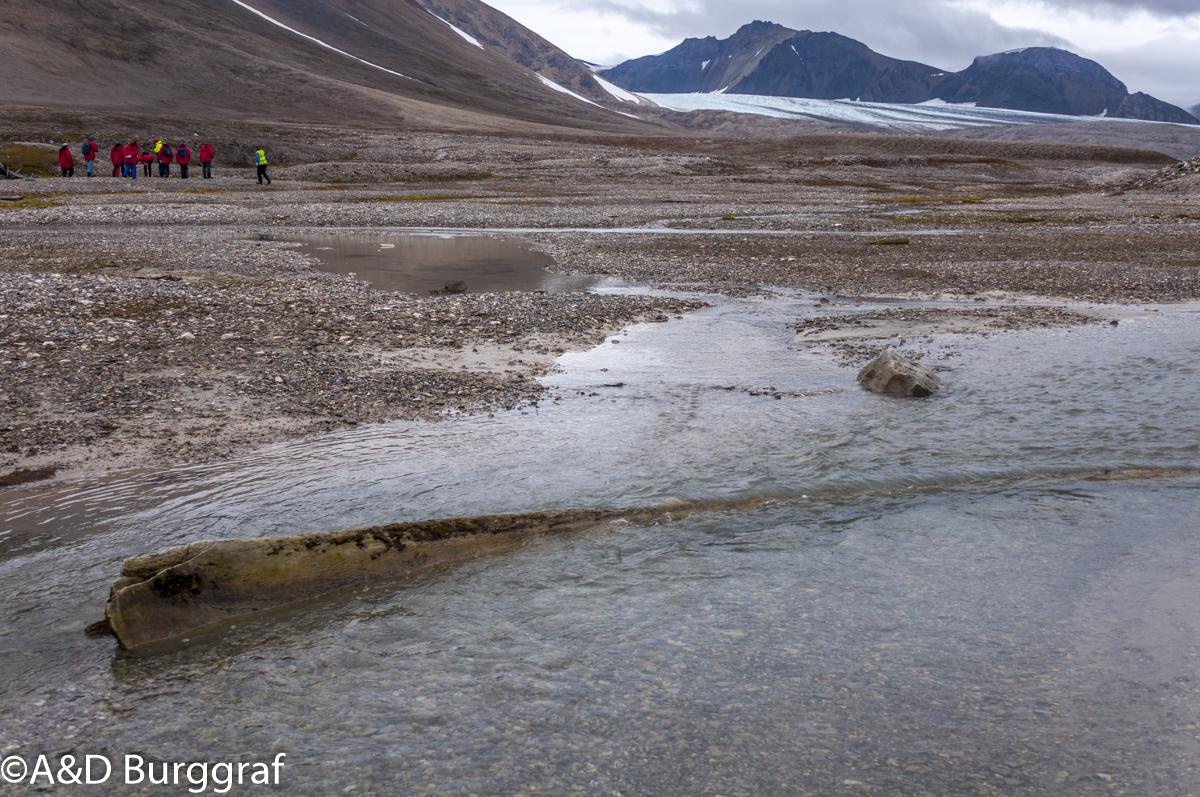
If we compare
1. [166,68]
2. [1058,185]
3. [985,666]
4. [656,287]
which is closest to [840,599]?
[985,666]

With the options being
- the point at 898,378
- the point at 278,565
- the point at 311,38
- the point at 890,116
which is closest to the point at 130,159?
the point at 898,378

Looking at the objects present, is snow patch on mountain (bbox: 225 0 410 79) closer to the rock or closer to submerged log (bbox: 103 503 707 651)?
the rock

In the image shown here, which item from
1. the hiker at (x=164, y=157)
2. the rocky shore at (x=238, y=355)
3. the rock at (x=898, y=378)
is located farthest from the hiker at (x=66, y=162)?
the rock at (x=898, y=378)

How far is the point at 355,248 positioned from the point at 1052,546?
2030 cm

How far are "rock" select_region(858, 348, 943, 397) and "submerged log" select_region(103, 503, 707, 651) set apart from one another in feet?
15.9

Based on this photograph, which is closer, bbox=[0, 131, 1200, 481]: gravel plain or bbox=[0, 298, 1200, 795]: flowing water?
bbox=[0, 298, 1200, 795]: flowing water

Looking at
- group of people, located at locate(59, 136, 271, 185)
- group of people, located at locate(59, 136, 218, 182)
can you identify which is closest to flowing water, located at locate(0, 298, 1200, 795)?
group of people, located at locate(59, 136, 271, 185)

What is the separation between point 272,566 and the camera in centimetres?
537

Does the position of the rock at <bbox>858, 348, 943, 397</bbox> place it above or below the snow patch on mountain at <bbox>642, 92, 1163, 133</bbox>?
below

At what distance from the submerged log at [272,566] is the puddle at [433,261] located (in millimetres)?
10117

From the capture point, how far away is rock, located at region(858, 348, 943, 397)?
958 centimetres

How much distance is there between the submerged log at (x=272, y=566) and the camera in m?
4.91

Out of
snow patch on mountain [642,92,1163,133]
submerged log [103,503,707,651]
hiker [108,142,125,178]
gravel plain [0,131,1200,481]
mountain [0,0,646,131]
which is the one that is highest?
snow patch on mountain [642,92,1163,133]

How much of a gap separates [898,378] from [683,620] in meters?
5.58
